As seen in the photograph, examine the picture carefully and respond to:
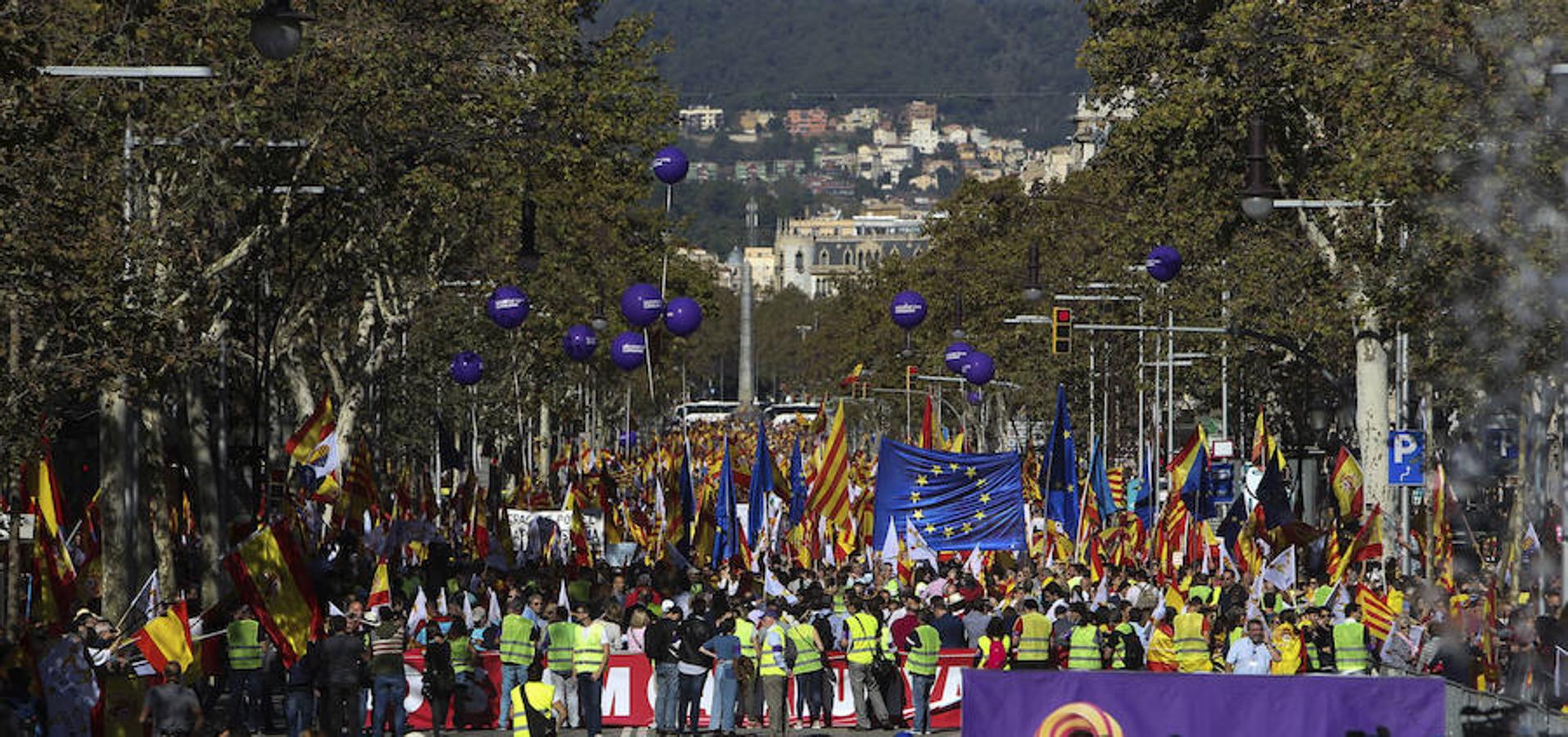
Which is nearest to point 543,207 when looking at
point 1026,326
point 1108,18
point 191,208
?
point 1108,18

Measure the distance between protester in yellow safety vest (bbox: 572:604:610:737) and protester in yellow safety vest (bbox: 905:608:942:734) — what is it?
269cm

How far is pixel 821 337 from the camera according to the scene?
154 m

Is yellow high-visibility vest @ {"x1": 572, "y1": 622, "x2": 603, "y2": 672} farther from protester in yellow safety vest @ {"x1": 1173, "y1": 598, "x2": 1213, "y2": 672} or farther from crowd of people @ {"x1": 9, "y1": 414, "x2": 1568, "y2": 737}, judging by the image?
protester in yellow safety vest @ {"x1": 1173, "y1": 598, "x2": 1213, "y2": 672}

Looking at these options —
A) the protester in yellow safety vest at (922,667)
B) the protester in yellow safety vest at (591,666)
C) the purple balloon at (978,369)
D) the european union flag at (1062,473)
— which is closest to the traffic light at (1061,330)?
the purple balloon at (978,369)

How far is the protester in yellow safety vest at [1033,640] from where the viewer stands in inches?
922

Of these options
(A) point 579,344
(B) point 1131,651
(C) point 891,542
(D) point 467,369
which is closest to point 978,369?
(D) point 467,369

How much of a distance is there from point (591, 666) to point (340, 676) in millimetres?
2127

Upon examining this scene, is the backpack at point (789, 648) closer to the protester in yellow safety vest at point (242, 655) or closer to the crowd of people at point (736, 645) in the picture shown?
the crowd of people at point (736, 645)

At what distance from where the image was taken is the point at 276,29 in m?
15.4

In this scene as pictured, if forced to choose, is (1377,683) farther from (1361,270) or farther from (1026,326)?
(1026,326)

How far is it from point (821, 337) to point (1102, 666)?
13047 cm

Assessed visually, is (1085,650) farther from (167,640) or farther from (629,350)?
(629,350)

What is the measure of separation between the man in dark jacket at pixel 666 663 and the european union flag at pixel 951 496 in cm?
860

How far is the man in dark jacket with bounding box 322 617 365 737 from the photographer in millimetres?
21438
